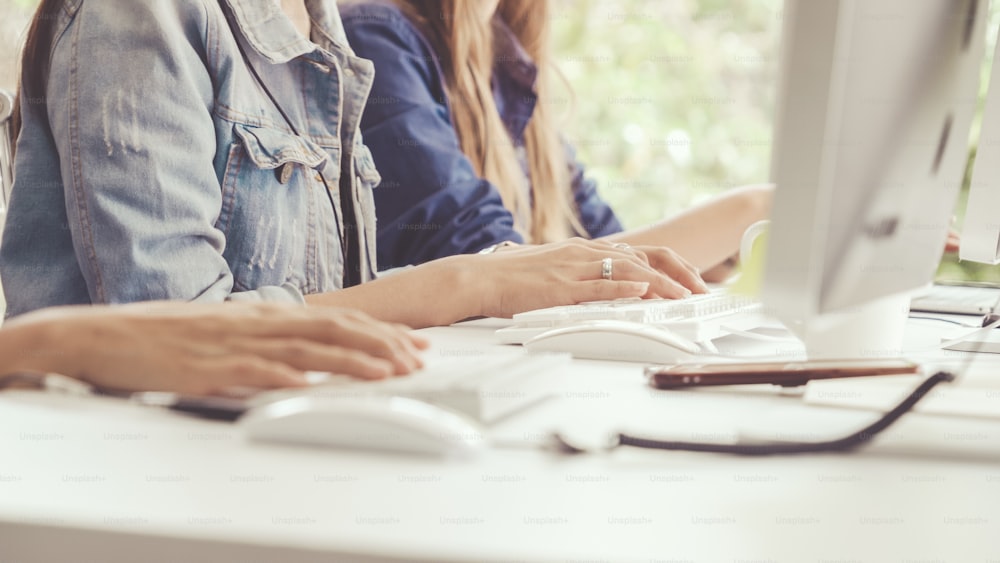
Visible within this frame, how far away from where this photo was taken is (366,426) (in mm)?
427

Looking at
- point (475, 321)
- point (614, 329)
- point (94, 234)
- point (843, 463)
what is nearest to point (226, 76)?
point (94, 234)

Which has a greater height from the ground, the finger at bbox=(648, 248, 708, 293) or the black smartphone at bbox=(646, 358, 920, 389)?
the black smartphone at bbox=(646, 358, 920, 389)

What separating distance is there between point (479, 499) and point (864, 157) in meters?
0.33

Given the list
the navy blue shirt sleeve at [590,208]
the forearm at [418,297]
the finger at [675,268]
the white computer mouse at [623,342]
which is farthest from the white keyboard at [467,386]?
the navy blue shirt sleeve at [590,208]

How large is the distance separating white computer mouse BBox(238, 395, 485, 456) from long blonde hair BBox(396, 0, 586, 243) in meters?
1.25

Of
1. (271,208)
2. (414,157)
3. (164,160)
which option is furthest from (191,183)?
(414,157)

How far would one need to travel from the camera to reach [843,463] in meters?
0.44

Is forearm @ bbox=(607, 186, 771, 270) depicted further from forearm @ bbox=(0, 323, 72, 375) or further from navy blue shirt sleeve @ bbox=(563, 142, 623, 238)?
forearm @ bbox=(0, 323, 72, 375)

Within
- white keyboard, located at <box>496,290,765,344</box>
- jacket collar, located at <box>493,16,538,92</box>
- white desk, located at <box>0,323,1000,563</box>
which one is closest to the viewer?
white desk, located at <box>0,323,1000,563</box>

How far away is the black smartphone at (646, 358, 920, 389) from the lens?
55 centimetres

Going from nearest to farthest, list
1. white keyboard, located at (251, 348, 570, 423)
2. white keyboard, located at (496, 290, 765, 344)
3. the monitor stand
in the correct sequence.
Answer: white keyboard, located at (251, 348, 570, 423), the monitor stand, white keyboard, located at (496, 290, 765, 344)

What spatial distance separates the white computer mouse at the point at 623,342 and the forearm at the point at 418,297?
0.22m

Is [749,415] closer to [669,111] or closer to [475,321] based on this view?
[475,321]

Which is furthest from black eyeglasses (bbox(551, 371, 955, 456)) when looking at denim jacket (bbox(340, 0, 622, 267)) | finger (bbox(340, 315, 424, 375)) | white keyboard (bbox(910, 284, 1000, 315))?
denim jacket (bbox(340, 0, 622, 267))
